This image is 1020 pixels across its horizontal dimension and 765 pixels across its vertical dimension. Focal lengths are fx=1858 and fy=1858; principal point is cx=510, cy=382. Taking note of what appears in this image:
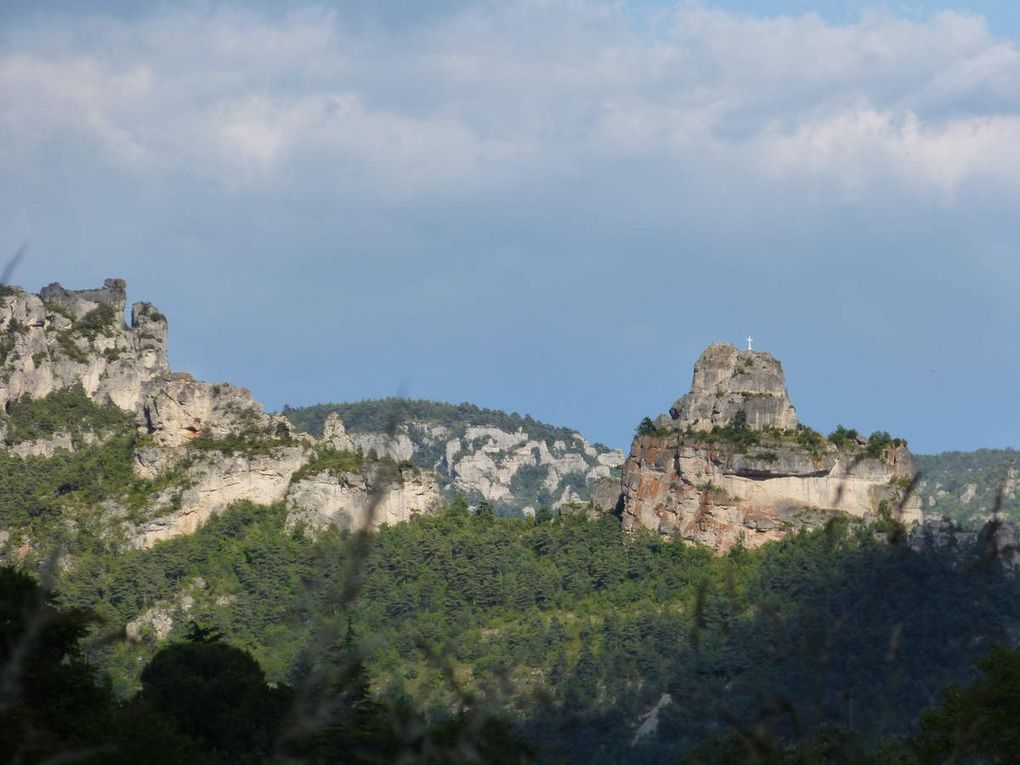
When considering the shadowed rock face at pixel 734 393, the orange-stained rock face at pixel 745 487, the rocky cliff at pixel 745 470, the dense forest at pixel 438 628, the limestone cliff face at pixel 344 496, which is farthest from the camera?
the shadowed rock face at pixel 734 393

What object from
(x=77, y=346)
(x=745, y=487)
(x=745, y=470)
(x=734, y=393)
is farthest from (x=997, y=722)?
(x=77, y=346)

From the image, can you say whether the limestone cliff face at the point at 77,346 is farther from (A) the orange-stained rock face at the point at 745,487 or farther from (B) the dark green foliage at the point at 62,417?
(A) the orange-stained rock face at the point at 745,487

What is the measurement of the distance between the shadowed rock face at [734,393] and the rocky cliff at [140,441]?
1796cm

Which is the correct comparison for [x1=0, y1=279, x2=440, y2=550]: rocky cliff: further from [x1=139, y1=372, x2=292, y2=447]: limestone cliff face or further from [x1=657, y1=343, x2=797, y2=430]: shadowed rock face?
[x1=657, y1=343, x2=797, y2=430]: shadowed rock face

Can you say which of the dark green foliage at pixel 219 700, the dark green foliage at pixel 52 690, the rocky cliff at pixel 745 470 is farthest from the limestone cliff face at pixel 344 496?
the dark green foliage at pixel 52 690

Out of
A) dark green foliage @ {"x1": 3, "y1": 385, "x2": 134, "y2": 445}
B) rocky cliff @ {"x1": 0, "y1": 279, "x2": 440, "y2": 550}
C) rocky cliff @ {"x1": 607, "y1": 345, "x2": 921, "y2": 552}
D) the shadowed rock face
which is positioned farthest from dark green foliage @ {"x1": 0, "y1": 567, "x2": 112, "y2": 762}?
dark green foliage @ {"x1": 3, "y1": 385, "x2": 134, "y2": 445}

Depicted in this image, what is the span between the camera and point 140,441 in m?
120

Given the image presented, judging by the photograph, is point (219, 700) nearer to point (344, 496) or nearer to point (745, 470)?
point (344, 496)

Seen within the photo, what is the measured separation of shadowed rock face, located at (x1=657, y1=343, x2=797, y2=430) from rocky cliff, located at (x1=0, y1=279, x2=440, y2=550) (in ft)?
58.9

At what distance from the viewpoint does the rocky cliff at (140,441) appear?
375 feet

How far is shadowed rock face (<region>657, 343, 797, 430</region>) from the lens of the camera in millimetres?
114125

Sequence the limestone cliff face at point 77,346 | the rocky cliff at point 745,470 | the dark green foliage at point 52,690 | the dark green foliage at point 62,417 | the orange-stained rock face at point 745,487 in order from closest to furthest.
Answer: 1. the dark green foliage at point 52,690
2. the orange-stained rock face at point 745,487
3. the rocky cliff at point 745,470
4. the dark green foliage at point 62,417
5. the limestone cliff face at point 77,346

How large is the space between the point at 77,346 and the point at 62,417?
702cm

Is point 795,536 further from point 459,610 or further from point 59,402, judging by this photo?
point 59,402
